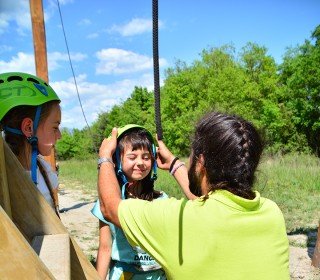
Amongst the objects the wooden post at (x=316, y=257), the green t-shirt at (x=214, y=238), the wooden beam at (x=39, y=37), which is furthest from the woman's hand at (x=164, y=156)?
the wooden beam at (x=39, y=37)

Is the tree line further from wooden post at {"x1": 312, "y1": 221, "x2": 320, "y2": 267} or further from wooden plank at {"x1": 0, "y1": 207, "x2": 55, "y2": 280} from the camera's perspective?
wooden plank at {"x1": 0, "y1": 207, "x2": 55, "y2": 280}

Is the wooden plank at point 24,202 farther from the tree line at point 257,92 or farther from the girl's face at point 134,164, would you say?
the tree line at point 257,92

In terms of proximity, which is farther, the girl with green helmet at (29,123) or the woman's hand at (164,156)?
the woman's hand at (164,156)

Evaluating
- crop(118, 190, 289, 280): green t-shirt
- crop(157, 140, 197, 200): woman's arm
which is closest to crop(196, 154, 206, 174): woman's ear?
crop(118, 190, 289, 280): green t-shirt

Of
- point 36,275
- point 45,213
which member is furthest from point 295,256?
point 36,275

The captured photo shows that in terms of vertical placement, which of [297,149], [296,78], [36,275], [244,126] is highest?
[296,78]

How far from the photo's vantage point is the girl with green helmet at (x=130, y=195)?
219cm

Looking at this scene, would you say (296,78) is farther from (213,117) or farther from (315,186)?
(213,117)

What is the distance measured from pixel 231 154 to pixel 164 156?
0.89 meters

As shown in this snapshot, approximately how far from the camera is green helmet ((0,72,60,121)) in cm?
184

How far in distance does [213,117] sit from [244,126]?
0.12 meters

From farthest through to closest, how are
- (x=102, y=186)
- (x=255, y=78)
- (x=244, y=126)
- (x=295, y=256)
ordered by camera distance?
1. (x=255, y=78)
2. (x=295, y=256)
3. (x=102, y=186)
4. (x=244, y=126)

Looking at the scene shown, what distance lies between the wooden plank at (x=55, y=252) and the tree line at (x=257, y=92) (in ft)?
105

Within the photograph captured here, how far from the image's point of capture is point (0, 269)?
74 cm
